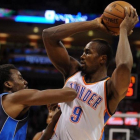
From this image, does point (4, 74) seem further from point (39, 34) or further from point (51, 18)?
point (39, 34)

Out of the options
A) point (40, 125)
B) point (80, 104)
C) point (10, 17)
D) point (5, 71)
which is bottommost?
point (40, 125)

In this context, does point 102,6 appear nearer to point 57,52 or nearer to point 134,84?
point 134,84

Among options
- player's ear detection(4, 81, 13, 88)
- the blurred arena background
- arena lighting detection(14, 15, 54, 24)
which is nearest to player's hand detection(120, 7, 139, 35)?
player's ear detection(4, 81, 13, 88)

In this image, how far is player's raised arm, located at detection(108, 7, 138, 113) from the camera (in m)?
2.45

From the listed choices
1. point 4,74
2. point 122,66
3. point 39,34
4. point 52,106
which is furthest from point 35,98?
point 39,34

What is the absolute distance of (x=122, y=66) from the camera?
244 cm

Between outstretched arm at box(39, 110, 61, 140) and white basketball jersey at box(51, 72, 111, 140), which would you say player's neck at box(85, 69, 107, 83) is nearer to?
white basketball jersey at box(51, 72, 111, 140)

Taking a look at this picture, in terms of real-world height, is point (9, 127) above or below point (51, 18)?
below

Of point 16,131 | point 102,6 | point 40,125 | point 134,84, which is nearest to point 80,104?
point 16,131

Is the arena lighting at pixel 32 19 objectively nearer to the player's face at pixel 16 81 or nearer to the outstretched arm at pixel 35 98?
the player's face at pixel 16 81

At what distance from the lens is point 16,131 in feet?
8.56

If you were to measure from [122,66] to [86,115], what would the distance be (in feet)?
1.76

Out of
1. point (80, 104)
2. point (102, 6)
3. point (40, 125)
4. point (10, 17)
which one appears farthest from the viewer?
point (102, 6)

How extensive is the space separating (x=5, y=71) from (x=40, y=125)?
1001 cm
